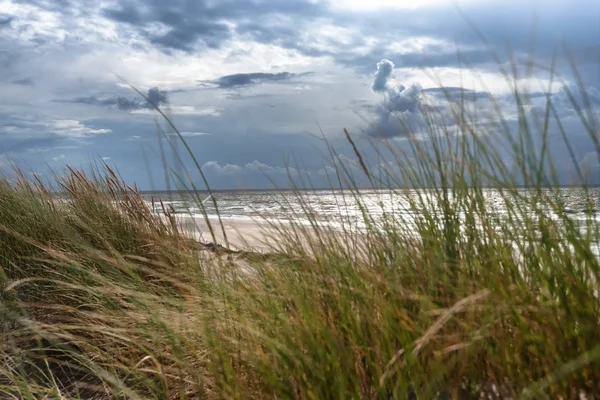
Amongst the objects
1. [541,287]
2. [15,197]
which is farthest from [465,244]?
[15,197]

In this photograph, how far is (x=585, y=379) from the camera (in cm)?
151

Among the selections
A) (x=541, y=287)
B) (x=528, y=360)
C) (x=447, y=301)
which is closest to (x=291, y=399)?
(x=447, y=301)

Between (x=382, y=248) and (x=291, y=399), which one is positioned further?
(x=382, y=248)

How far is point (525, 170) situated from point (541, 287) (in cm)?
45

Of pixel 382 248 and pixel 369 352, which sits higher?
pixel 382 248

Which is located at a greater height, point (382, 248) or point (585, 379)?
point (382, 248)

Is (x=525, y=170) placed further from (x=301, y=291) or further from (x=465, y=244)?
(x=301, y=291)

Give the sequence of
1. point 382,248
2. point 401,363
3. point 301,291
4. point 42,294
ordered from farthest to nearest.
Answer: point 42,294
point 382,248
point 301,291
point 401,363

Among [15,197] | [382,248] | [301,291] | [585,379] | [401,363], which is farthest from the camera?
[15,197]

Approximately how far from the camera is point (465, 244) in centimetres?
195

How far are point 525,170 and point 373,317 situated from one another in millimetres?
738

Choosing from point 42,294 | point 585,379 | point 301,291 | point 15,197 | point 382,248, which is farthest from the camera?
point 15,197

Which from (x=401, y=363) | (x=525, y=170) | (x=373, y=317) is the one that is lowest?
(x=401, y=363)

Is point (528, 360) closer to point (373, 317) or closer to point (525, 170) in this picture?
point (373, 317)
